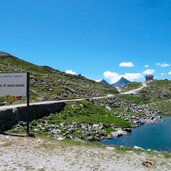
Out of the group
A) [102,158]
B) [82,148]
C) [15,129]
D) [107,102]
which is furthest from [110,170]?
[107,102]

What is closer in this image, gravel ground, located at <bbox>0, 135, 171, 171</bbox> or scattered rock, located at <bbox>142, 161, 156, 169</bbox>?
gravel ground, located at <bbox>0, 135, 171, 171</bbox>

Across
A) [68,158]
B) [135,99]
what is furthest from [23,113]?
[135,99]

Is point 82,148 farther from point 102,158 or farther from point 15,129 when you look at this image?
point 15,129

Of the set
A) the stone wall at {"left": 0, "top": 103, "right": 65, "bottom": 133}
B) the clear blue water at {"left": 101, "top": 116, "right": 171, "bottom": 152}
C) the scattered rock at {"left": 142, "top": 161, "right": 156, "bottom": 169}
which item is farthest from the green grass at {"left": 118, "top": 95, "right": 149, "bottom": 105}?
the scattered rock at {"left": 142, "top": 161, "right": 156, "bottom": 169}

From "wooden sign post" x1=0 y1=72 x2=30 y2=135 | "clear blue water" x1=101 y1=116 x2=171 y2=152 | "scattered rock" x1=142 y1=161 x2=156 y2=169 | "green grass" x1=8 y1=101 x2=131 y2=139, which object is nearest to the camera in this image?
"scattered rock" x1=142 y1=161 x2=156 y2=169

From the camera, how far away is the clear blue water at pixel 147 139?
2166 inches

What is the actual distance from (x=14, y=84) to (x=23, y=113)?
17.9m

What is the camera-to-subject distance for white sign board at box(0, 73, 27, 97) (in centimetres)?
3906

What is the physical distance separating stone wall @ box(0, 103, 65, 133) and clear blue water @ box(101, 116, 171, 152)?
13.2 m

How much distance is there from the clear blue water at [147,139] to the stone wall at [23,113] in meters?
13.2

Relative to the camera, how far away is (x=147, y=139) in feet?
202

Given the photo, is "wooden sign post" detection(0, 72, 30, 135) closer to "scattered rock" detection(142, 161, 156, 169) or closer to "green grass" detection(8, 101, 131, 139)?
"green grass" detection(8, 101, 131, 139)

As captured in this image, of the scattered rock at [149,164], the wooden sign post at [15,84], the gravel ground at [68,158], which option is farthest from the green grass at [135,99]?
A: the scattered rock at [149,164]

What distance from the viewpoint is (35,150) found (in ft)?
98.2
